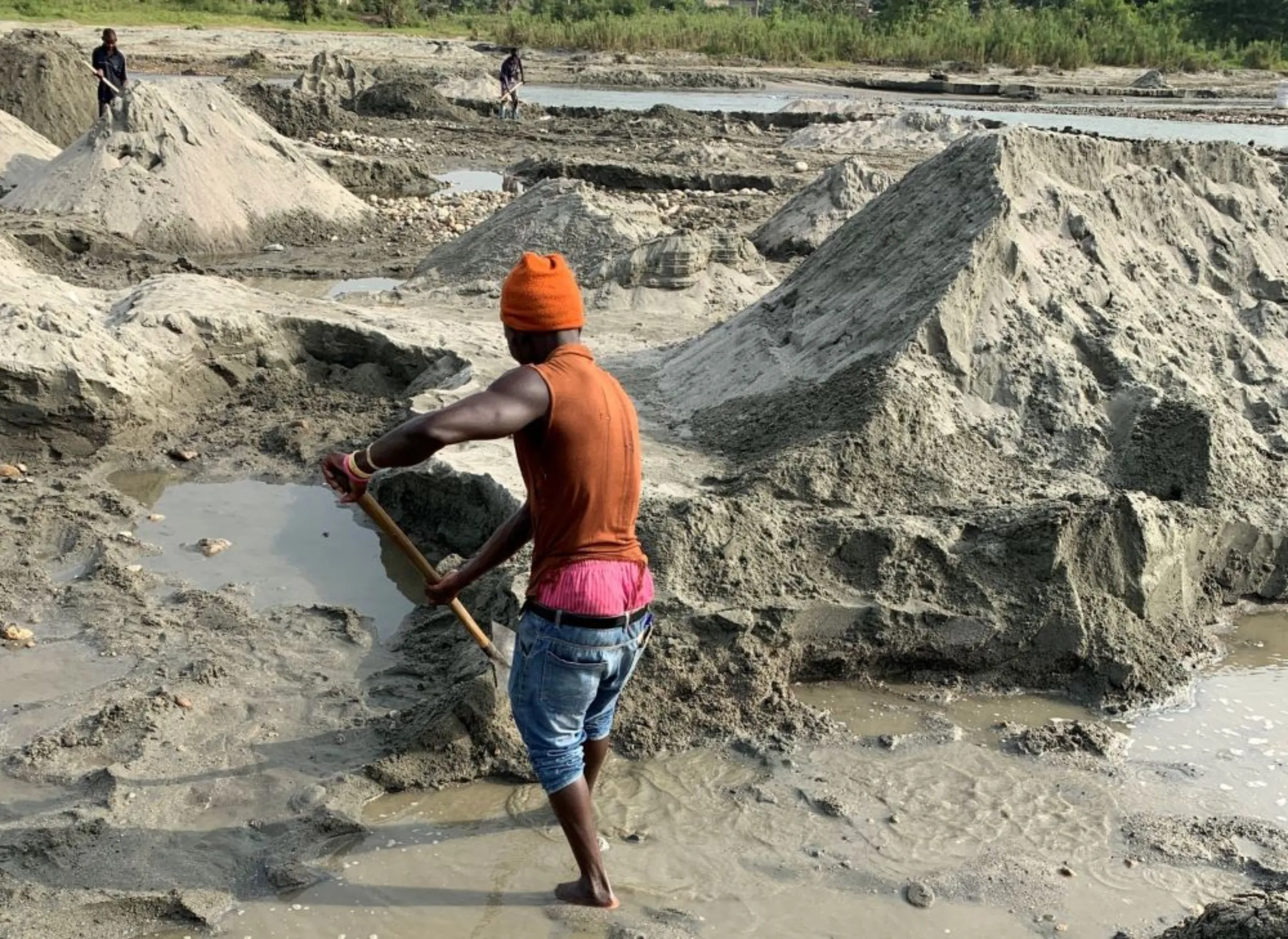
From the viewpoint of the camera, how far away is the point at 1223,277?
6.57m

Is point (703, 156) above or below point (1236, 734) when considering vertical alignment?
above

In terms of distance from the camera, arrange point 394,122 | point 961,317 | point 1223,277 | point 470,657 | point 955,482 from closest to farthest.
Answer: point 470,657, point 955,482, point 961,317, point 1223,277, point 394,122

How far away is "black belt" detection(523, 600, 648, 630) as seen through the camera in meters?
2.94

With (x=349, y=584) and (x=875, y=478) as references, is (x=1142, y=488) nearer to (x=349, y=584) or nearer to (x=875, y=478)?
(x=875, y=478)

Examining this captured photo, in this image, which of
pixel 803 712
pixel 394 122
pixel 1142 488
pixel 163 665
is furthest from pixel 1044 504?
pixel 394 122

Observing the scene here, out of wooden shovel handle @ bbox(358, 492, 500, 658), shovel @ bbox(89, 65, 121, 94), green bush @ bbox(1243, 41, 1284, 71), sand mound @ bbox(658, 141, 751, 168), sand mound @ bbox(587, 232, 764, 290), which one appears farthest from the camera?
green bush @ bbox(1243, 41, 1284, 71)

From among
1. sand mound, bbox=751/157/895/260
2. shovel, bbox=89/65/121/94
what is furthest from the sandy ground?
shovel, bbox=89/65/121/94

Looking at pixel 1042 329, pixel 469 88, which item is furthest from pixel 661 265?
pixel 469 88

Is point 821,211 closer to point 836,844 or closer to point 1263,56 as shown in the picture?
point 836,844

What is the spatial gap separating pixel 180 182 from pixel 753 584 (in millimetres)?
8880

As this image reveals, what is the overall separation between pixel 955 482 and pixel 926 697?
3.39 feet

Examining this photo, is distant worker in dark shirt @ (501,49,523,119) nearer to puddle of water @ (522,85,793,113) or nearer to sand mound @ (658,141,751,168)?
puddle of water @ (522,85,793,113)

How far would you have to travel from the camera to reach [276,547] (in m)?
5.53

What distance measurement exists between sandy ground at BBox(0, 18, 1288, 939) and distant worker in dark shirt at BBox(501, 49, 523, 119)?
1378 cm
